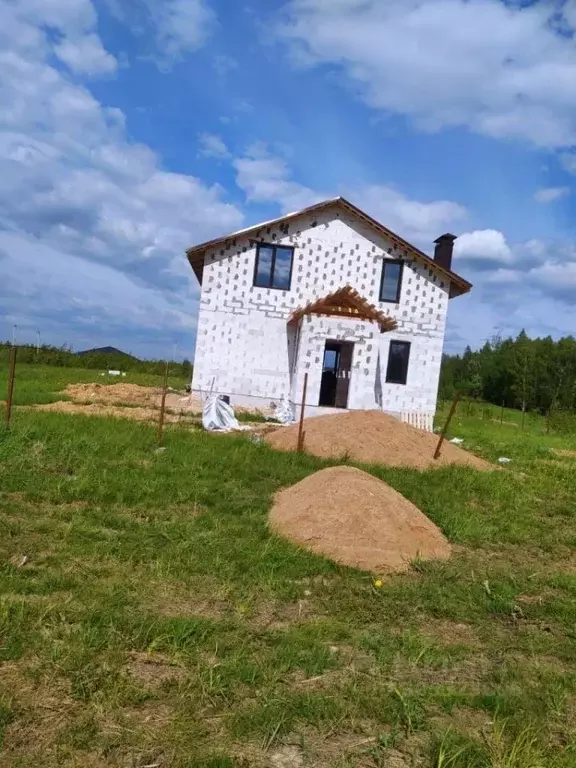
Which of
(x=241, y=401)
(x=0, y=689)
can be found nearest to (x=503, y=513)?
(x=0, y=689)

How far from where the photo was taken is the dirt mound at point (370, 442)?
36.2 ft

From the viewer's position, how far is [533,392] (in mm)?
58125

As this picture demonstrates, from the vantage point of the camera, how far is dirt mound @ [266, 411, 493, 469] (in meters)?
11.0

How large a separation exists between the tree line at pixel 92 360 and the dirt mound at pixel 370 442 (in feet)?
80.7

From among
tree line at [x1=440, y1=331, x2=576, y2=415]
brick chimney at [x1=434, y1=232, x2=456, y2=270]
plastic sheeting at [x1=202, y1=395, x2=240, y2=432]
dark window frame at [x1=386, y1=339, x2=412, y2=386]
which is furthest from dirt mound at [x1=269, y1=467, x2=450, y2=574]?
tree line at [x1=440, y1=331, x2=576, y2=415]

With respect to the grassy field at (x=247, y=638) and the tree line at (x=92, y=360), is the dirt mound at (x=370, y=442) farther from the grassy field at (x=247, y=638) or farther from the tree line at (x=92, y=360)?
the tree line at (x=92, y=360)

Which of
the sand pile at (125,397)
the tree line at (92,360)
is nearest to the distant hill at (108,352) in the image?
the tree line at (92,360)

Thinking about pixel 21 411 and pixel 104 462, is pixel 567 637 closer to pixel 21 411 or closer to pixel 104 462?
pixel 104 462

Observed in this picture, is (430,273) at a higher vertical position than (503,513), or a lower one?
higher

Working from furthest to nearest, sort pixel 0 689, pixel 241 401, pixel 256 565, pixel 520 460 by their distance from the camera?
pixel 241 401
pixel 520 460
pixel 256 565
pixel 0 689

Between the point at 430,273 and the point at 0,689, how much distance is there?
19.0m

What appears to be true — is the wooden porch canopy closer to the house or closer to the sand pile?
the house

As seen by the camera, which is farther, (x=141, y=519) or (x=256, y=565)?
(x=141, y=519)

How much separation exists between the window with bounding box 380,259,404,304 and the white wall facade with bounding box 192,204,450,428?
162 mm
